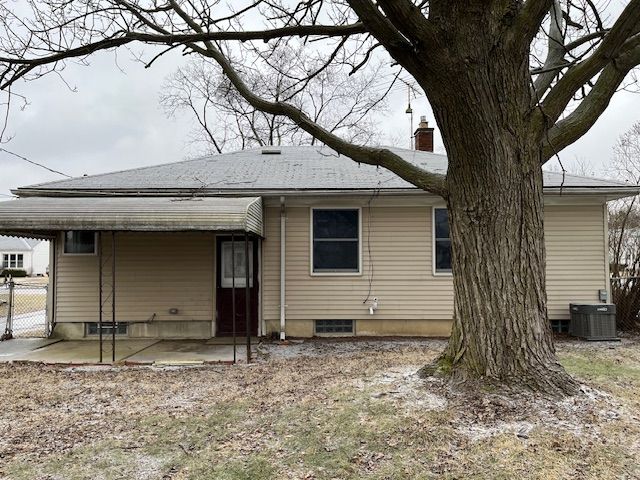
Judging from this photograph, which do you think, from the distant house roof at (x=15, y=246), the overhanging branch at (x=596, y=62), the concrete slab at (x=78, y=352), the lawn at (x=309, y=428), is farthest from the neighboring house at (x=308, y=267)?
the distant house roof at (x=15, y=246)

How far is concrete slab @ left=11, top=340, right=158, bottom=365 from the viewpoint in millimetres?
7438

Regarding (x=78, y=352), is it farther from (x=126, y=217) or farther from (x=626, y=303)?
(x=626, y=303)

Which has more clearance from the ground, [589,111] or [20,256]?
[589,111]

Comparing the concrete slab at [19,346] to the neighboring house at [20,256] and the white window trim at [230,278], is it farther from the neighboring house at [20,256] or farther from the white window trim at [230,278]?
the neighboring house at [20,256]

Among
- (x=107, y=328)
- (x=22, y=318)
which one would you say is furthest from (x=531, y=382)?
(x=22, y=318)

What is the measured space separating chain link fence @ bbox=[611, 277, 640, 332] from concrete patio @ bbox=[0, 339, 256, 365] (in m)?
7.94

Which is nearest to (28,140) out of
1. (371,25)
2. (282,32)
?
(282,32)

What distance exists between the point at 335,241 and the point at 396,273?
1.40m

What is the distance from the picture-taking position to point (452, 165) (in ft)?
16.3

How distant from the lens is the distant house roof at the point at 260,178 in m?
8.95

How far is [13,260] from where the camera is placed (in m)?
49.0

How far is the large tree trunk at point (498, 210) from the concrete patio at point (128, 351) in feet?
13.2

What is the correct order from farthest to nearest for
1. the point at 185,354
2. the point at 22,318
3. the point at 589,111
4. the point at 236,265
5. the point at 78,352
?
1. the point at 22,318
2. the point at 236,265
3. the point at 78,352
4. the point at 185,354
5. the point at 589,111

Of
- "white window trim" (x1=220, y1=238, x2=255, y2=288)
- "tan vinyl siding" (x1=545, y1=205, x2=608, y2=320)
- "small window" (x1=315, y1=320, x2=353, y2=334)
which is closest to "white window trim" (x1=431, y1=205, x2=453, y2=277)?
"small window" (x1=315, y1=320, x2=353, y2=334)
